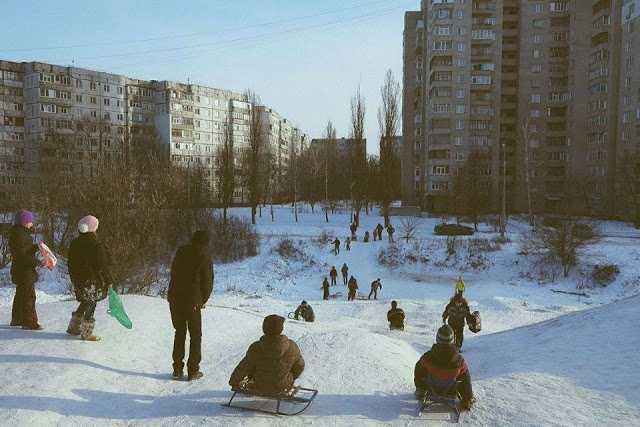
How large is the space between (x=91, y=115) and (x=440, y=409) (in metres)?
71.3

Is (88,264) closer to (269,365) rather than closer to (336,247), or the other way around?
(269,365)

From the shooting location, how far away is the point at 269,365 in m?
5.27

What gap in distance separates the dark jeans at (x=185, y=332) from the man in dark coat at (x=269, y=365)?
111 cm

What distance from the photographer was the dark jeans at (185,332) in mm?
6055

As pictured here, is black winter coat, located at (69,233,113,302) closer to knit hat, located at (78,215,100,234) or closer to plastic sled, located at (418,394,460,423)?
knit hat, located at (78,215,100,234)

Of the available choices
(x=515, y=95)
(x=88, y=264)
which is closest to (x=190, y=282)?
(x=88, y=264)

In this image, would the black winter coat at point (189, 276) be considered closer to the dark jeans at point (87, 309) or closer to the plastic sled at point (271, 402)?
the plastic sled at point (271, 402)

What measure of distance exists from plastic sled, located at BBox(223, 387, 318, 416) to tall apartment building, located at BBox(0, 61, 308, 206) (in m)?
49.4

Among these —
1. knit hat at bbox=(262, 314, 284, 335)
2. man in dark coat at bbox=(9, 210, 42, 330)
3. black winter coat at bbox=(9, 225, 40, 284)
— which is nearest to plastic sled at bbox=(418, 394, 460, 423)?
knit hat at bbox=(262, 314, 284, 335)

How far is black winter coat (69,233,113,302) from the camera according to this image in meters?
6.89

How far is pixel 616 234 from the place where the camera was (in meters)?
39.6

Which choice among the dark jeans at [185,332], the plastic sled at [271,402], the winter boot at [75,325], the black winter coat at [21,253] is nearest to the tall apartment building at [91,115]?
the black winter coat at [21,253]

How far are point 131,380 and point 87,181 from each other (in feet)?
51.3

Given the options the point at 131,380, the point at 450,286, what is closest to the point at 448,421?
the point at 131,380
